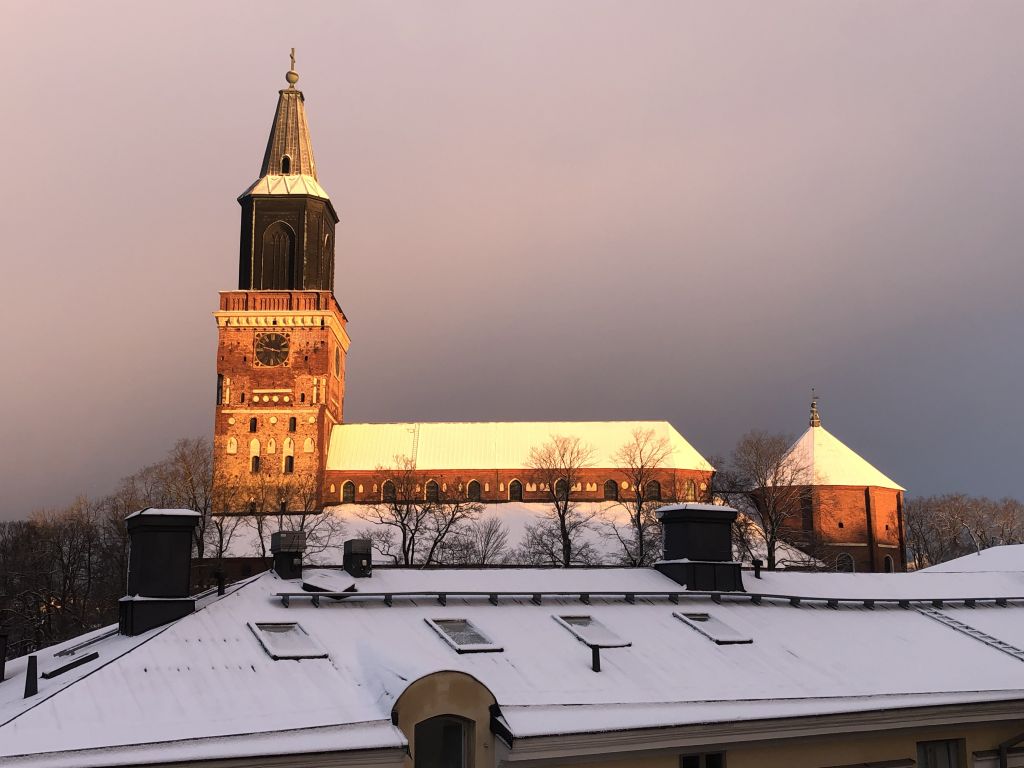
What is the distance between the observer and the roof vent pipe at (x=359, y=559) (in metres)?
19.1

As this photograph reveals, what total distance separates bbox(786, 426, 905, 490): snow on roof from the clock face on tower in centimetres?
3598

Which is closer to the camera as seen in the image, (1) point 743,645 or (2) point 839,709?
(2) point 839,709

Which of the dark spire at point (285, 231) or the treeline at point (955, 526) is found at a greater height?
the dark spire at point (285, 231)

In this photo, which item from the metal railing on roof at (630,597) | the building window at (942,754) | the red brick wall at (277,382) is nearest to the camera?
the metal railing on roof at (630,597)

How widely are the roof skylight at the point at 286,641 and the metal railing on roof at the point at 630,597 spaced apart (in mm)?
928

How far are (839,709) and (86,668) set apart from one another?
1084 centimetres

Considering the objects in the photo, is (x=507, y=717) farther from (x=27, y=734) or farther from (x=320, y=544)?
(x=320, y=544)

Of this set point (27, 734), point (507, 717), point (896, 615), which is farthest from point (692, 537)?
point (27, 734)

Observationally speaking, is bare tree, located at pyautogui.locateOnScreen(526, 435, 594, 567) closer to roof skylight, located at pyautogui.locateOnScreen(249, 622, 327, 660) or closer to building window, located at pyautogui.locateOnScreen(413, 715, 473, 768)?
roof skylight, located at pyautogui.locateOnScreen(249, 622, 327, 660)

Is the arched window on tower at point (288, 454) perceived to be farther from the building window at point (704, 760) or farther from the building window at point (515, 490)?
the building window at point (704, 760)

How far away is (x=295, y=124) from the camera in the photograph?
79500mm

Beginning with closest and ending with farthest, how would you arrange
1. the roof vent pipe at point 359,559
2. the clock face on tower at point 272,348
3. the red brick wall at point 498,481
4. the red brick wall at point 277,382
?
the roof vent pipe at point 359,559
the red brick wall at point 277,382
the clock face on tower at point 272,348
the red brick wall at point 498,481

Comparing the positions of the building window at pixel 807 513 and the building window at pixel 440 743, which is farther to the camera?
the building window at pixel 807 513

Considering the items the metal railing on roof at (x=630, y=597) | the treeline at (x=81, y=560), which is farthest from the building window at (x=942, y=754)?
the treeline at (x=81, y=560)
